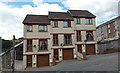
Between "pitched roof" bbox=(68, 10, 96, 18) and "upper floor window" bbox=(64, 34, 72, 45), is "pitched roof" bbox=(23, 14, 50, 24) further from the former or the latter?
"pitched roof" bbox=(68, 10, 96, 18)

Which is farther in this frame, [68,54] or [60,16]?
[60,16]

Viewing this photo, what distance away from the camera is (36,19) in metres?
26.2

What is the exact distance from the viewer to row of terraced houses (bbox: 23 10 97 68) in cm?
2419

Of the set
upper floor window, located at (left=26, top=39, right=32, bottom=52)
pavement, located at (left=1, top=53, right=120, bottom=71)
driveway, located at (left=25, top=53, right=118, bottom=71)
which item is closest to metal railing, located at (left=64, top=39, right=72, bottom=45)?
upper floor window, located at (left=26, top=39, right=32, bottom=52)

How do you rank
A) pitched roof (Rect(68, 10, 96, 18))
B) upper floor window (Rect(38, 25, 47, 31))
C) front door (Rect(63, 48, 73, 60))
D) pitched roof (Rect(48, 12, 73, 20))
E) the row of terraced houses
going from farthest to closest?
pitched roof (Rect(68, 10, 96, 18)) < pitched roof (Rect(48, 12, 73, 20)) < upper floor window (Rect(38, 25, 47, 31)) < front door (Rect(63, 48, 73, 60)) < the row of terraced houses

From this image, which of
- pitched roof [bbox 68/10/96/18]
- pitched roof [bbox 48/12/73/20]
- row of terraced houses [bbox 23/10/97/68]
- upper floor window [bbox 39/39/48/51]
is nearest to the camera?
row of terraced houses [bbox 23/10/97/68]

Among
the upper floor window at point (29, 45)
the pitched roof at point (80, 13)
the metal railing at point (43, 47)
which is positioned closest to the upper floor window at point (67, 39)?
the metal railing at point (43, 47)

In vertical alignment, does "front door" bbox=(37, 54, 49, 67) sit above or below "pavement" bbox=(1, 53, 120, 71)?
below

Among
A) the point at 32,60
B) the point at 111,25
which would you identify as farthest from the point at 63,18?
the point at 111,25

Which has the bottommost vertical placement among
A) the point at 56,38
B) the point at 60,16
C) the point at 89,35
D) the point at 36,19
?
the point at 56,38

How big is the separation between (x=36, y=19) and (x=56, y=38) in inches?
226

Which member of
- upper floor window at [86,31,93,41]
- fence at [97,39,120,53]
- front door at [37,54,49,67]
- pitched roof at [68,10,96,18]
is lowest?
front door at [37,54,49,67]

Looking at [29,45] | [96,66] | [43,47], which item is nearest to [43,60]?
[43,47]

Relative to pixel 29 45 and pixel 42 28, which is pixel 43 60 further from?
pixel 42 28
